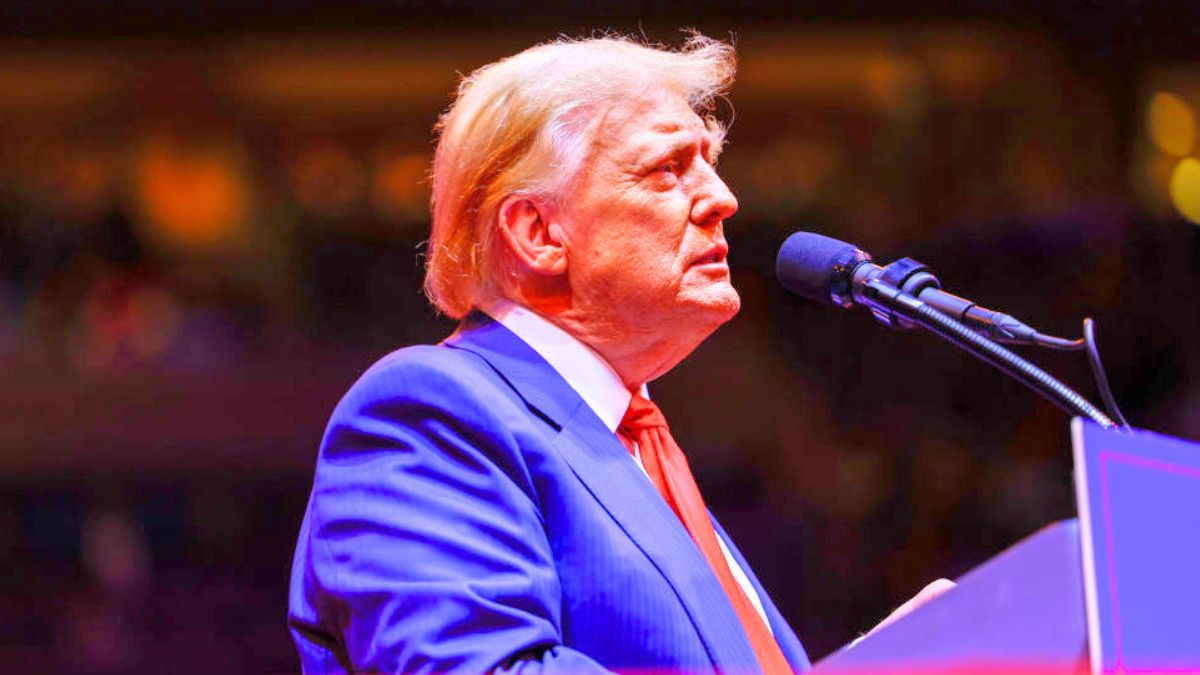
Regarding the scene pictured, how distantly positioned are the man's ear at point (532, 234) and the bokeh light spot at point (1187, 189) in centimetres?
259

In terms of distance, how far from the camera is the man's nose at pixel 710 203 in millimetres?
1498

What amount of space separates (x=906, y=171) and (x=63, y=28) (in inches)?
85.9

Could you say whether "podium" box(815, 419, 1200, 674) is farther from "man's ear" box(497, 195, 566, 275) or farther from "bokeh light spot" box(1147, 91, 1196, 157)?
"bokeh light spot" box(1147, 91, 1196, 157)

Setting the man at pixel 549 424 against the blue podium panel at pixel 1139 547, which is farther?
the man at pixel 549 424

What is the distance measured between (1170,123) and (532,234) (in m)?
2.64

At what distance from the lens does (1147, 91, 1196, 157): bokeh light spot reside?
3543 mm

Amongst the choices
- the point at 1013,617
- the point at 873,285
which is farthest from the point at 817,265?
the point at 1013,617

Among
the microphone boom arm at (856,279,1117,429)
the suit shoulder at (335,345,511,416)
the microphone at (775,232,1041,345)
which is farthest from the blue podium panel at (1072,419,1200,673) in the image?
the suit shoulder at (335,345,511,416)

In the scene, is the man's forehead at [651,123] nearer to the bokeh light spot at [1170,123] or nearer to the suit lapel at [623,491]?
the suit lapel at [623,491]

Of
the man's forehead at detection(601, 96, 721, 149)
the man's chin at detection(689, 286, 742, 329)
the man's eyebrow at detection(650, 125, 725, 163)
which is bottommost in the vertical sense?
the man's chin at detection(689, 286, 742, 329)

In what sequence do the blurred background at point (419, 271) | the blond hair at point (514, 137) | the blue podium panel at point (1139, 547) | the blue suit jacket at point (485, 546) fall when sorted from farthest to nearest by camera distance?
the blurred background at point (419, 271), the blond hair at point (514, 137), the blue suit jacket at point (485, 546), the blue podium panel at point (1139, 547)

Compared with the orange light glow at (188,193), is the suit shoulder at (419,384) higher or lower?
higher

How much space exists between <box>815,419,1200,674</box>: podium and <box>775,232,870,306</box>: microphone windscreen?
1.72 ft

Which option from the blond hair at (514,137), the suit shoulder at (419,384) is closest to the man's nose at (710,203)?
the blond hair at (514,137)
